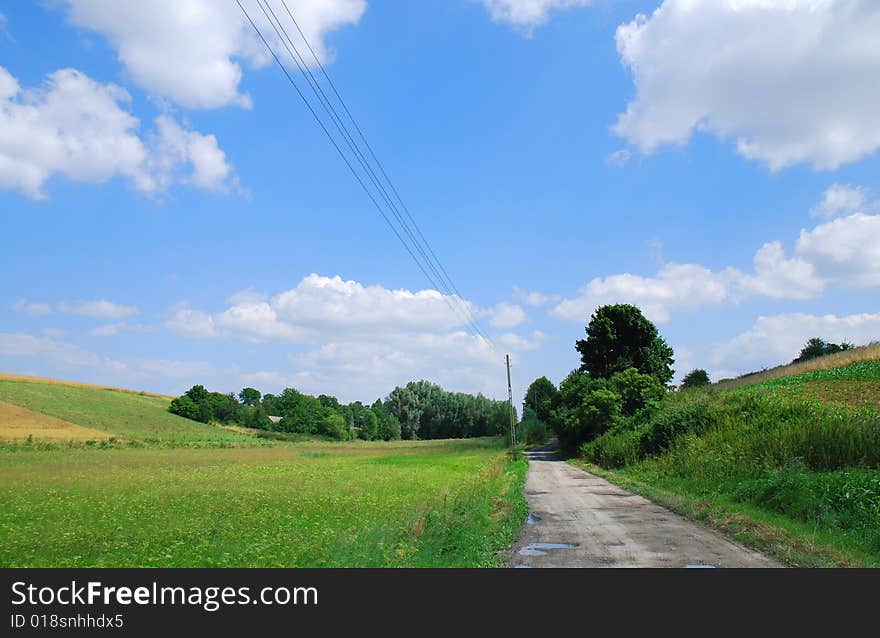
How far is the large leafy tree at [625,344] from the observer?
68125 millimetres

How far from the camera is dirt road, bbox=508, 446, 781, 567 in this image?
10234 mm

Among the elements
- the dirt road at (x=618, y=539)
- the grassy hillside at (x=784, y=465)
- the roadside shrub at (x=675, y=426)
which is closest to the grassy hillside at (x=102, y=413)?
the roadside shrub at (x=675, y=426)

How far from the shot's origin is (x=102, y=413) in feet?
279

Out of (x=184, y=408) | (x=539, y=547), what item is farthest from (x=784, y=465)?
(x=184, y=408)

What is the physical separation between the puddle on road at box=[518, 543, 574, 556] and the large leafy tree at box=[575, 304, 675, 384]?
57.7 meters

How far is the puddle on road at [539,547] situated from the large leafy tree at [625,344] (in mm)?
57666

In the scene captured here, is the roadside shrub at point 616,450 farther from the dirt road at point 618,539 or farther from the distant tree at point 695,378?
the distant tree at point 695,378

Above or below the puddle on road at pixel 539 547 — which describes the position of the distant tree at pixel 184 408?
above

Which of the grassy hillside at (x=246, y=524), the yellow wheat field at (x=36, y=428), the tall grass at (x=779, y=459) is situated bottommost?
the grassy hillside at (x=246, y=524)
